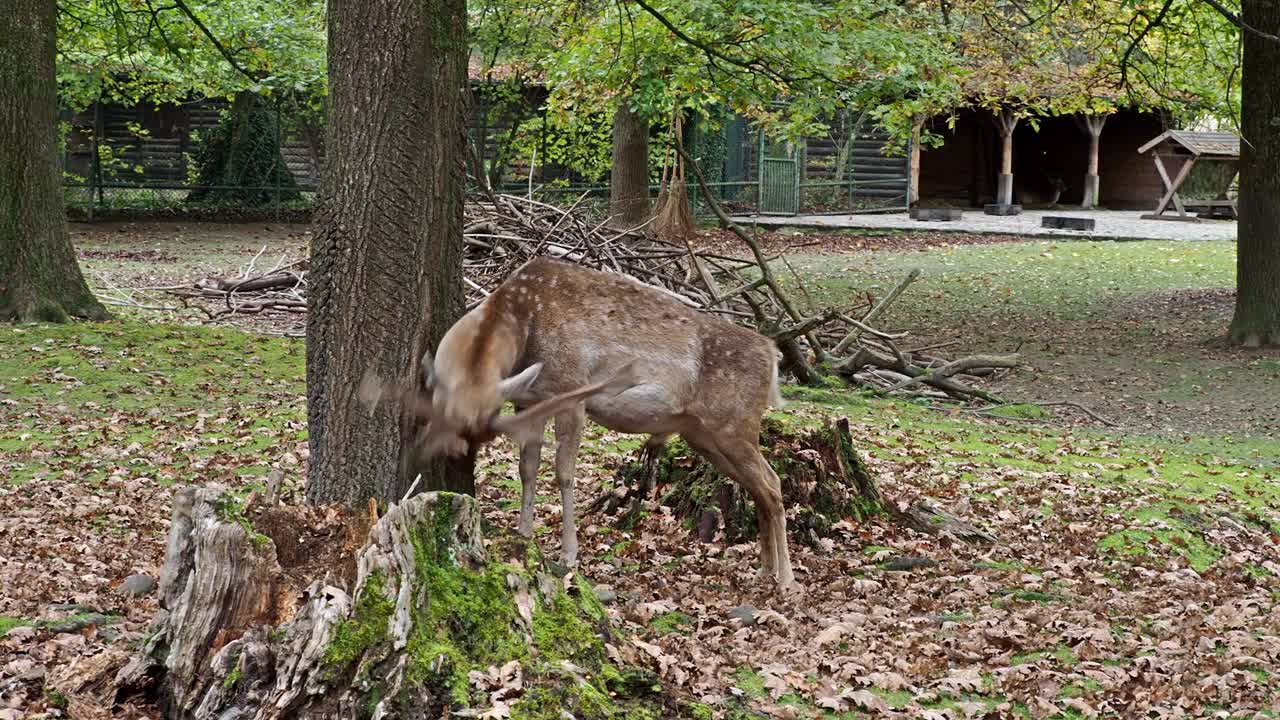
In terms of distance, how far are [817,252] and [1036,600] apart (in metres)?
23.8

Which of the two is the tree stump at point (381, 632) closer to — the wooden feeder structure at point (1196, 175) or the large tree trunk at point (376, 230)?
the large tree trunk at point (376, 230)

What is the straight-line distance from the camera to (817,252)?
30469 mm

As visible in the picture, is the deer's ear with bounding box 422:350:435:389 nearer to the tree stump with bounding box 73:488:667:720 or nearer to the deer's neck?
the deer's neck

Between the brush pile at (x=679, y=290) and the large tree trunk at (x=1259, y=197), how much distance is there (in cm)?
400

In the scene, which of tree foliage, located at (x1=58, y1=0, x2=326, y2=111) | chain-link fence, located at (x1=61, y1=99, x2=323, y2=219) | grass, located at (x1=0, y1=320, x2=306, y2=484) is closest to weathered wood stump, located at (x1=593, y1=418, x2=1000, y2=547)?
grass, located at (x1=0, y1=320, x2=306, y2=484)

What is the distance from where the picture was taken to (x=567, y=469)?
7164mm

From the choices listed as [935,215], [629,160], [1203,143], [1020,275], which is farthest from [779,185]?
[629,160]

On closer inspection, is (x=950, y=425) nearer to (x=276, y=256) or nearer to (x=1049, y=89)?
(x=276, y=256)

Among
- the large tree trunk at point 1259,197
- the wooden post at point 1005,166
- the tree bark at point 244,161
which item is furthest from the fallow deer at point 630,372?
the wooden post at point 1005,166

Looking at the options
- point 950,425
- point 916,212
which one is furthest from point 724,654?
point 916,212

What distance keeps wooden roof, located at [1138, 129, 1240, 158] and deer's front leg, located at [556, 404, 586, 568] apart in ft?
112

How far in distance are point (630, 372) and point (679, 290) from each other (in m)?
9.08

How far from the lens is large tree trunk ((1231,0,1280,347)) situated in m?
17.0

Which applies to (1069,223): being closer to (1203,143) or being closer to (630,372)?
(1203,143)
